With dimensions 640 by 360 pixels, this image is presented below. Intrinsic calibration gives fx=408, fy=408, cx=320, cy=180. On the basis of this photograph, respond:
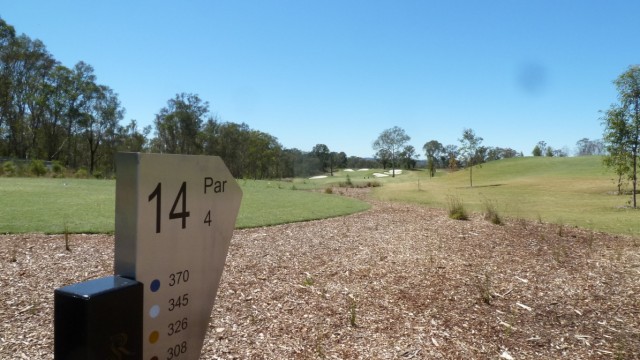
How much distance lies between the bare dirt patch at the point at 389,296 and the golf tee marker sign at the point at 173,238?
1.80m

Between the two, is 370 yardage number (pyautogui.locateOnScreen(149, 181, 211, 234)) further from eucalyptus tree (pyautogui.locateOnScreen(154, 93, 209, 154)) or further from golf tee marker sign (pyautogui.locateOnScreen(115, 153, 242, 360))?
eucalyptus tree (pyautogui.locateOnScreen(154, 93, 209, 154))

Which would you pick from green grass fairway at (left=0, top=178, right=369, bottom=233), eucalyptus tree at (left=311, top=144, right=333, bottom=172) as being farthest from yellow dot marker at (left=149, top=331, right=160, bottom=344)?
eucalyptus tree at (left=311, top=144, right=333, bottom=172)

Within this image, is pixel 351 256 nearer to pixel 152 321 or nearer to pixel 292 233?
pixel 292 233

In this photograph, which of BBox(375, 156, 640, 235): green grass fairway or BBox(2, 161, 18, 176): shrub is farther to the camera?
BBox(375, 156, 640, 235): green grass fairway

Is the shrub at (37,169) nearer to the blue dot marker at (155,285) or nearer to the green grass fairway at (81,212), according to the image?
the green grass fairway at (81,212)

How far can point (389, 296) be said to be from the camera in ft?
15.5

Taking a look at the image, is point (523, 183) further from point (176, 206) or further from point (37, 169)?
point (176, 206)

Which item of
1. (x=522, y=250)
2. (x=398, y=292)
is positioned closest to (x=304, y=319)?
(x=398, y=292)

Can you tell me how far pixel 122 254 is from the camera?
1.32 meters

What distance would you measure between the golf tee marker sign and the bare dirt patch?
1800 mm

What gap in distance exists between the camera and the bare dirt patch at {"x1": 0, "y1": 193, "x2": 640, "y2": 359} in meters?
3.50

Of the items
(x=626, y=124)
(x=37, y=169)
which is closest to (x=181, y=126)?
(x=37, y=169)

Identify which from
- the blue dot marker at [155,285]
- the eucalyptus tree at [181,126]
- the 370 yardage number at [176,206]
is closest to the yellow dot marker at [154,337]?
the blue dot marker at [155,285]

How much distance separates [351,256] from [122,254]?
17.6 ft
